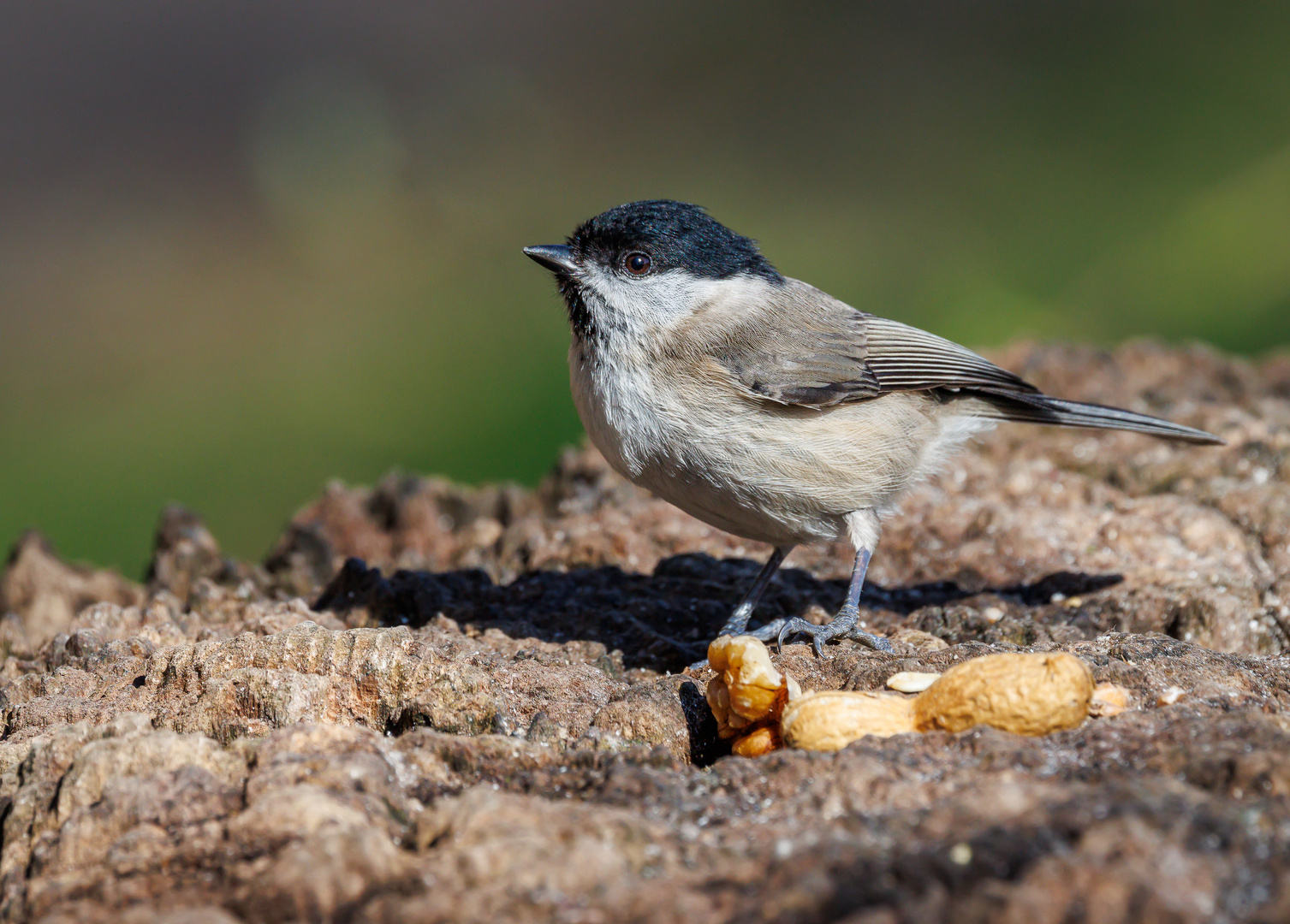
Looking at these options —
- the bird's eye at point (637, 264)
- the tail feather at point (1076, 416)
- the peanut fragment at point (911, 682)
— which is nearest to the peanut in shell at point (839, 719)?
the peanut fragment at point (911, 682)

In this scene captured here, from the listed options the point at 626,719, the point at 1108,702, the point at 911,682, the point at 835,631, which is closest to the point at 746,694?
the point at 626,719

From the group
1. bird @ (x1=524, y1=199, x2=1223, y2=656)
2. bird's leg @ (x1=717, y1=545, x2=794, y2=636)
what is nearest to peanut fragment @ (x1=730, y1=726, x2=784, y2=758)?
bird @ (x1=524, y1=199, x2=1223, y2=656)

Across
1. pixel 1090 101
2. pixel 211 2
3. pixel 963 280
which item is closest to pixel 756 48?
pixel 1090 101

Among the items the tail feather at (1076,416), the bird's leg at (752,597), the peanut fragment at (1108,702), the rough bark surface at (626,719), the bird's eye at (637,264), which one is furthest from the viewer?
the tail feather at (1076,416)

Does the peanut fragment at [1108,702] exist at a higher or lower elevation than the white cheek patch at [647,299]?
lower

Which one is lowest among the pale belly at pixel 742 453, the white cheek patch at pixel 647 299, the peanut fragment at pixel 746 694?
the peanut fragment at pixel 746 694

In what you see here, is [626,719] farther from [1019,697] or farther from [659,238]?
[659,238]

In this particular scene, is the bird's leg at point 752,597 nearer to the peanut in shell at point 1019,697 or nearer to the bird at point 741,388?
the bird at point 741,388
